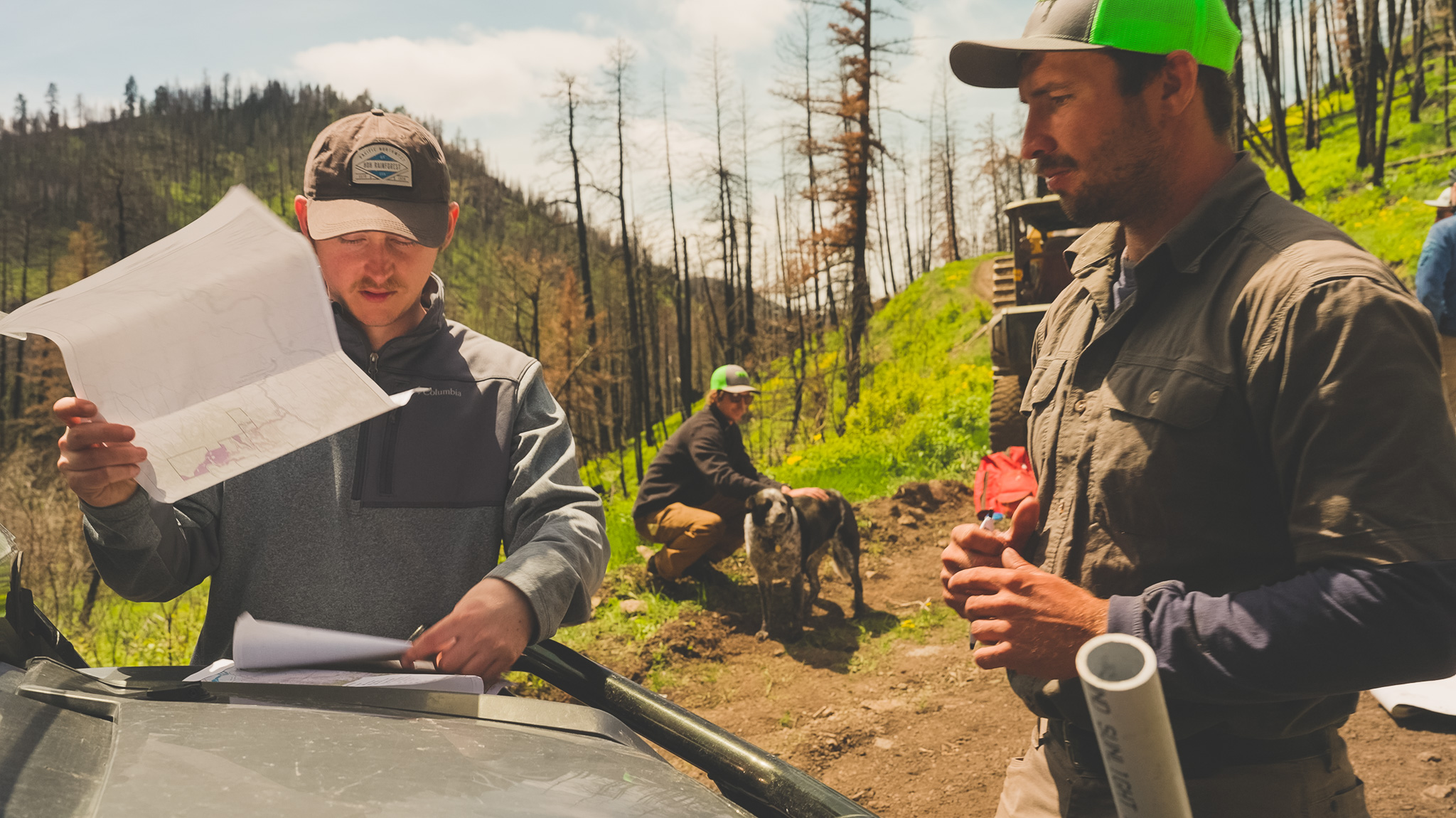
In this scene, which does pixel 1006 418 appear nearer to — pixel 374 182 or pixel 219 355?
pixel 374 182

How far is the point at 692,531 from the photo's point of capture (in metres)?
7.23

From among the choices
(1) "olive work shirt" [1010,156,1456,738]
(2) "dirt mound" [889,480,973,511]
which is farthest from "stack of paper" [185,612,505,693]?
(2) "dirt mound" [889,480,973,511]

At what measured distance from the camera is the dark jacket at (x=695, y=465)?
24.2 ft

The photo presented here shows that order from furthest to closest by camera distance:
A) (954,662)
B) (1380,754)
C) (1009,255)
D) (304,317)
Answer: (1009,255) → (954,662) → (1380,754) → (304,317)

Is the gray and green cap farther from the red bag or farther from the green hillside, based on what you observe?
the red bag

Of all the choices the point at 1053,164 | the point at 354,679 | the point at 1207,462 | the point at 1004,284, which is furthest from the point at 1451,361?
the point at 354,679

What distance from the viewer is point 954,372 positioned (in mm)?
18344

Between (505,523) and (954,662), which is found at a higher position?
(505,523)

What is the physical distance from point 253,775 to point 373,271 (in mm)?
1202

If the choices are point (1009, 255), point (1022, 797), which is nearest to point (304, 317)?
point (1022, 797)

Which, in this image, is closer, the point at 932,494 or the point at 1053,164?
the point at 1053,164

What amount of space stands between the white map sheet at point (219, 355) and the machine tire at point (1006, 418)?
9707 mm

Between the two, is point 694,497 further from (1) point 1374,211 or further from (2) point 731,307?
(2) point 731,307

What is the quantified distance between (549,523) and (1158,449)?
3.75 feet
